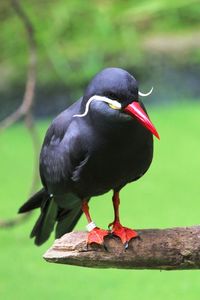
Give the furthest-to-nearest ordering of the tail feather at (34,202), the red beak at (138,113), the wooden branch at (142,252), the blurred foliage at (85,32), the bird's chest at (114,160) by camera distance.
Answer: the blurred foliage at (85,32), the tail feather at (34,202), the wooden branch at (142,252), the bird's chest at (114,160), the red beak at (138,113)

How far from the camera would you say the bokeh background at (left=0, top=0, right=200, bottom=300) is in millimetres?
3203

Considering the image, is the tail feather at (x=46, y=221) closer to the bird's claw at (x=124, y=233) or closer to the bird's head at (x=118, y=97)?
the bird's claw at (x=124, y=233)

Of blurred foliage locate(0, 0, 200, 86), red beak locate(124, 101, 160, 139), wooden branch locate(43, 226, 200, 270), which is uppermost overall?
blurred foliage locate(0, 0, 200, 86)

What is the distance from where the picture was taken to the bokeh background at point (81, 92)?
3203 mm

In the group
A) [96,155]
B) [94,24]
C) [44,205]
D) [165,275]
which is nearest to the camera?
[96,155]

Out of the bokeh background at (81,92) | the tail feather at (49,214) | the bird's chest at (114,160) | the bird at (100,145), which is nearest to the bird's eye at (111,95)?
the bird at (100,145)

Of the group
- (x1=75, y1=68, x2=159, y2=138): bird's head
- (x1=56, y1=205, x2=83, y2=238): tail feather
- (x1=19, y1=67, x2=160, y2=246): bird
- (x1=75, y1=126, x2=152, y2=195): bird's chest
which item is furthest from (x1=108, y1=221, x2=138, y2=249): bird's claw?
(x1=75, y1=68, x2=159, y2=138): bird's head

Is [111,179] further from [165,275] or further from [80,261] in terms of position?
[165,275]

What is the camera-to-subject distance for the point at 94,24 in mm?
5512

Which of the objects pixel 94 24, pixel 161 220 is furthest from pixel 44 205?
pixel 94 24

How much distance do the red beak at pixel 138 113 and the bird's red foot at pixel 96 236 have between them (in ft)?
1.26

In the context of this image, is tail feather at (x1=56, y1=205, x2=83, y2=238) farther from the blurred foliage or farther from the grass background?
the blurred foliage

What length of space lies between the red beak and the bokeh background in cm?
141

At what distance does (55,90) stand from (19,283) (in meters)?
2.19
